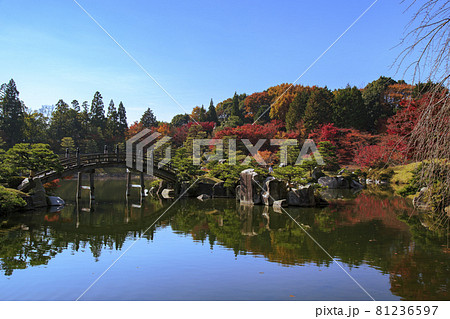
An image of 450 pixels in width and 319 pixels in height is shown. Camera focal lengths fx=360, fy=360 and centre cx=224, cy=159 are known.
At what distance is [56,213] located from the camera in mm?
14633

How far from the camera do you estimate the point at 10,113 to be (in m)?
36.2

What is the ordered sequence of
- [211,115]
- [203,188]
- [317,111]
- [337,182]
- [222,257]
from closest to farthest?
[222,257] → [203,188] → [337,182] → [317,111] → [211,115]

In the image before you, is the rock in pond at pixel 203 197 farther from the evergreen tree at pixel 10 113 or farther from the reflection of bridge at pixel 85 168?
the evergreen tree at pixel 10 113

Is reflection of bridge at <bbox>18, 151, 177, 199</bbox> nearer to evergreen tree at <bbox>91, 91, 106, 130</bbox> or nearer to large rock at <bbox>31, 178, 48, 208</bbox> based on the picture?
large rock at <bbox>31, 178, 48, 208</bbox>

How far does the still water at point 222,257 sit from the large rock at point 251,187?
2860 millimetres

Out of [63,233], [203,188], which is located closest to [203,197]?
[203,188]

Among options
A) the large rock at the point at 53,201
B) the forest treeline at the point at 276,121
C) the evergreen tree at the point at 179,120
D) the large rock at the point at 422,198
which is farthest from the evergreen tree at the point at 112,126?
the large rock at the point at 422,198

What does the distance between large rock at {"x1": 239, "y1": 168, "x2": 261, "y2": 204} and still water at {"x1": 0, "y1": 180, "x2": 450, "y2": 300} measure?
9.38 feet

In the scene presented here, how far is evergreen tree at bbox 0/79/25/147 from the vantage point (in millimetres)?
35875

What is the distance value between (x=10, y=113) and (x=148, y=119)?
16.8 m

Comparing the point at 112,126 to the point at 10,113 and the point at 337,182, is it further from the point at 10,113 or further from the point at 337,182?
the point at 337,182

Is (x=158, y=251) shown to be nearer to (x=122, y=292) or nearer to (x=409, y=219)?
(x=122, y=292)

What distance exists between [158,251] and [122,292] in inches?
113

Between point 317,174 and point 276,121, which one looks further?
point 276,121
